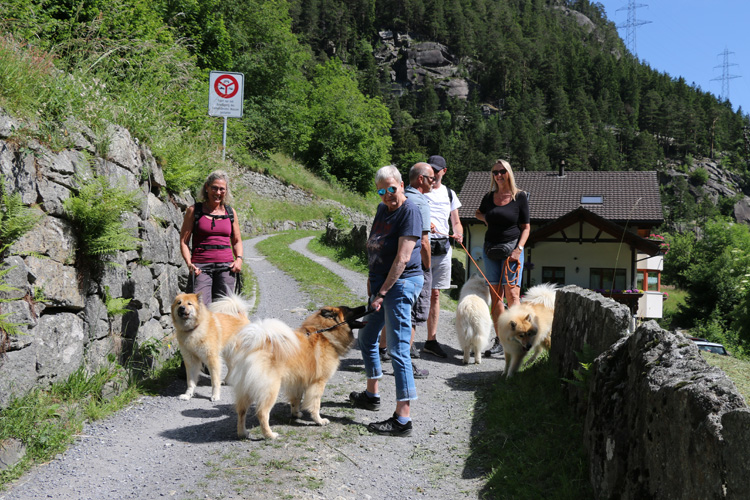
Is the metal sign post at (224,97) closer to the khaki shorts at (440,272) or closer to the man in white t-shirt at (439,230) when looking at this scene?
the man in white t-shirt at (439,230)

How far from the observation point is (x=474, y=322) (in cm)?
691

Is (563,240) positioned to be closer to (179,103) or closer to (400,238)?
(179,103)

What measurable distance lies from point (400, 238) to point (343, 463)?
5.84 ft

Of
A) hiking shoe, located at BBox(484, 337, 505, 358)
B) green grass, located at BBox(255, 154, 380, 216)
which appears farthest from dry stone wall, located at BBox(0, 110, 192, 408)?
green grass, located at BBox(255, 154, 380, 216)

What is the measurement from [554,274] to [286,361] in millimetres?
26399

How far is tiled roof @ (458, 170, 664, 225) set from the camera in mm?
31234

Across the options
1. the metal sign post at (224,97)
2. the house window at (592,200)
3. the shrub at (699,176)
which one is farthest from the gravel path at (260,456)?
the shrub at (699,176)

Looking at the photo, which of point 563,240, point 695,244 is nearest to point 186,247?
point 563,240

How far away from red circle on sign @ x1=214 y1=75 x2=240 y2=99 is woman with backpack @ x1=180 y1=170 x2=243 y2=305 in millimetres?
5360

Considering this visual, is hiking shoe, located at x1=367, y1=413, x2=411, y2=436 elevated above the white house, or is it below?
below

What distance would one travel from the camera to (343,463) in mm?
4082

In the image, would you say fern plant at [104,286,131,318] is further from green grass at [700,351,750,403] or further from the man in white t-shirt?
green grass at [700,351,750,403]

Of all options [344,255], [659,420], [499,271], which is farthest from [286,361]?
[344,255]

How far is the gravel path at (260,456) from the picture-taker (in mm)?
3598
